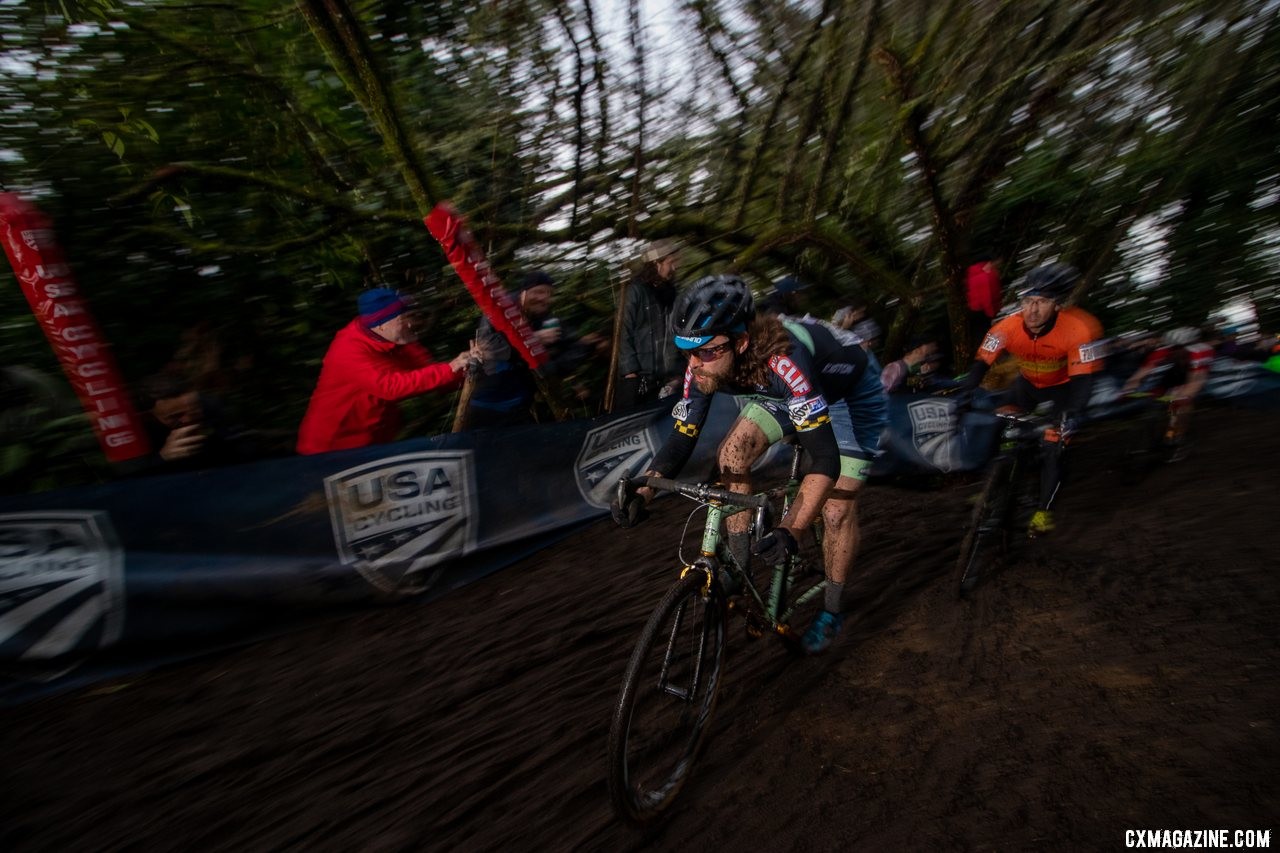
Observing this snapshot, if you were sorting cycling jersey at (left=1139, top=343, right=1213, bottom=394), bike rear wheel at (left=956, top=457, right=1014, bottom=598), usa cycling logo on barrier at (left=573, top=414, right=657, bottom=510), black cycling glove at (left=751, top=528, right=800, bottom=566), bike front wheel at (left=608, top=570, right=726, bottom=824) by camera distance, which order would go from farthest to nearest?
1. cycling jersey at (left=1139, top=343, right=1213, bottom=394)
2. usa cycling logo on barrier at (left=573, top=414, right=657, bottom=510)
3. bike rear wheel at (left=956, top=457, right=1014, bottom=598)
4. black cycling glove at (left=751, top=528, right=800, bottom=566)
5. bike front wheel at (left=608, top=570, right=726, bottom=824)

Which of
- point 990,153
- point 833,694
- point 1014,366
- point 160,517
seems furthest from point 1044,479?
point 160,517

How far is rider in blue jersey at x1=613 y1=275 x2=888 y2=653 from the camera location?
125 inches

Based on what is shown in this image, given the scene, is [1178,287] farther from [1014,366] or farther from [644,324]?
[644,324]

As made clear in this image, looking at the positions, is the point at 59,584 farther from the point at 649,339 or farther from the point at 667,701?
the point at 649,339

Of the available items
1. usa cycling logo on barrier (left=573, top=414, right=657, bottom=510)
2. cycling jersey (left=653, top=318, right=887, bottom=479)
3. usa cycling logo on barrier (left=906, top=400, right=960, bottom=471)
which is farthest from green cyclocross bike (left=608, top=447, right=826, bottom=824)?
usa cycling logo on barrier (left=906, top=400, right=960, bottom=471)

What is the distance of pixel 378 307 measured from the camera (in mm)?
5234

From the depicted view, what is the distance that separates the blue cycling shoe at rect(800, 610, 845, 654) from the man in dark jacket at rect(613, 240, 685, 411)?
3041 millimetres

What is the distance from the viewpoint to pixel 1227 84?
28.4ft

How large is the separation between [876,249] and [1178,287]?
479 centimetres

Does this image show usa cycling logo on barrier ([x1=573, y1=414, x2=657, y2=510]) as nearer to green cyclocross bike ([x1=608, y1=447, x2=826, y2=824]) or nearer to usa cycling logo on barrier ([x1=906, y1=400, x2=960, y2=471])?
usa cycling logo on barrier ([x1=906, y1=400, x2=960, y2=471])

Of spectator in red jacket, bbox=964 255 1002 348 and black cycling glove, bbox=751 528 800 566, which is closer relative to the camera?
black cycling glove, bbox=751 528 800 566

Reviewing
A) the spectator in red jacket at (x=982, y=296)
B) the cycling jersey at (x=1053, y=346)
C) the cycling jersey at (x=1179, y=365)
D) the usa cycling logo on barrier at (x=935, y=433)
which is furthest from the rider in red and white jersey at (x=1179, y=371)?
the cycling jersey at (x=1053, y=346)

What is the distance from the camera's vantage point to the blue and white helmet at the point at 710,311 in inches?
123

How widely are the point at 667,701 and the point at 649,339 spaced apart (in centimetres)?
399
